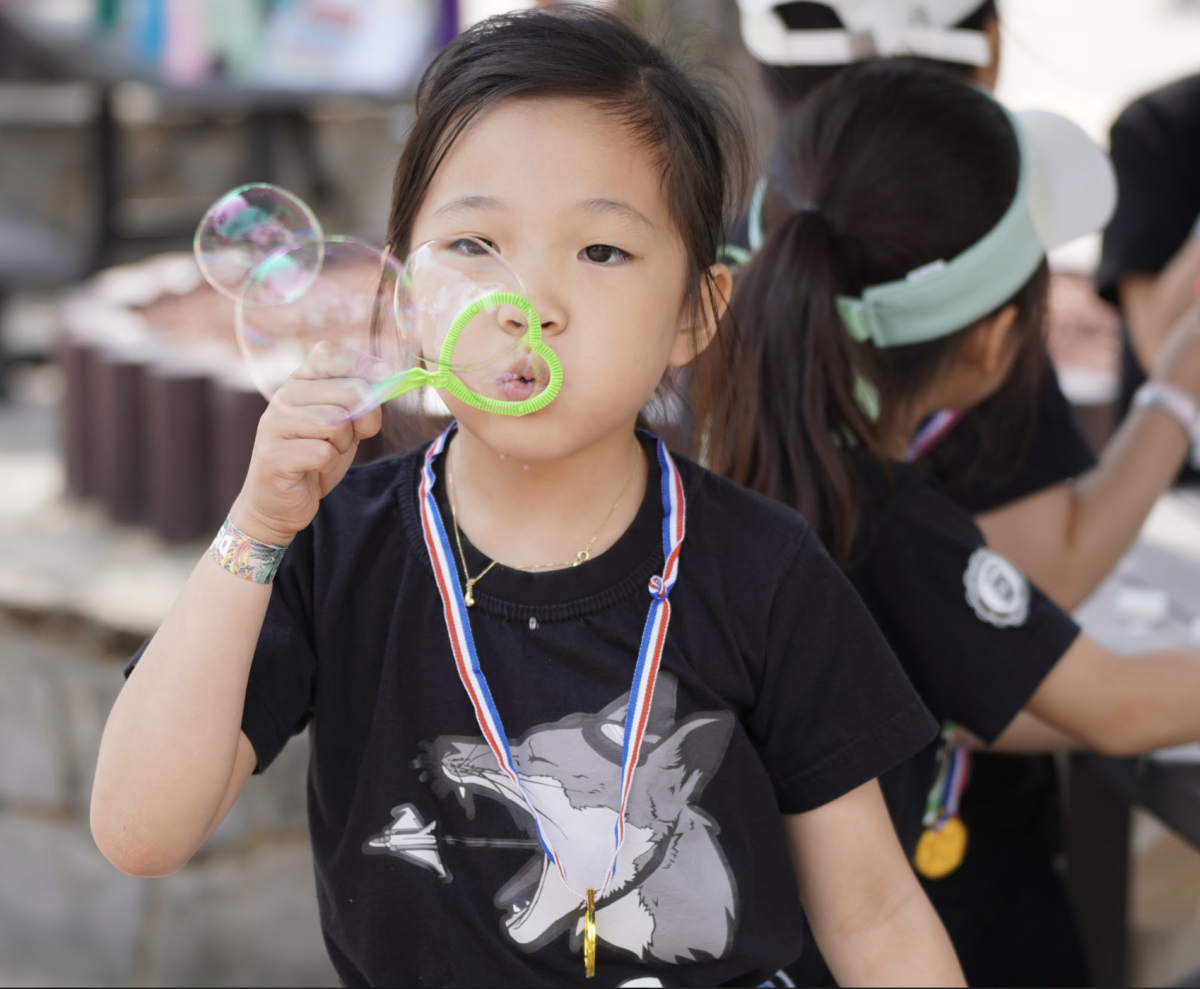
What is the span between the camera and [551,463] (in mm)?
1205

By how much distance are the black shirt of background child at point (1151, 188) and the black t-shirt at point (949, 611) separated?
1510mm

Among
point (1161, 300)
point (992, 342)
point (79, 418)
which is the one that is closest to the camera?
point (992, 342)

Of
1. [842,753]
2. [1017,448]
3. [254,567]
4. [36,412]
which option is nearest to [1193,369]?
[1017,448]

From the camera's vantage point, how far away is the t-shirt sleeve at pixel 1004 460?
1749mm

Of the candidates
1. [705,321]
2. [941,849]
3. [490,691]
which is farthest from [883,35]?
[490,691]

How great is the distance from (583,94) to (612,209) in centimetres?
11

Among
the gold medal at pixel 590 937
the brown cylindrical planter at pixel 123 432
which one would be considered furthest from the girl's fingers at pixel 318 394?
the brown cylindrical planter at pixel 123 432

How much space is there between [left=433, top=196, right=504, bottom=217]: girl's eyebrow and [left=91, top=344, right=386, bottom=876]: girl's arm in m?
0.15

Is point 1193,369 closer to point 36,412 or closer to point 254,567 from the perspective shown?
point 254,567

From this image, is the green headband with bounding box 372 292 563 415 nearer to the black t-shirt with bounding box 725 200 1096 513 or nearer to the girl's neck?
the girl's neck

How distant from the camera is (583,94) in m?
1.15

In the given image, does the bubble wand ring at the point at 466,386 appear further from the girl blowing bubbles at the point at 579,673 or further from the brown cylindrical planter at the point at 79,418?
the brown cylindrical planter at the point at 79,418

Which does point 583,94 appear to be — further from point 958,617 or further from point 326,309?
point 958,617

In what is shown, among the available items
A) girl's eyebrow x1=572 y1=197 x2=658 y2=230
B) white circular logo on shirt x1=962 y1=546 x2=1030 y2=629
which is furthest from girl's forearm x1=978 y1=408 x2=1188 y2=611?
girl's eyebrow x1=572 y1=197 x2=658 y2=230
